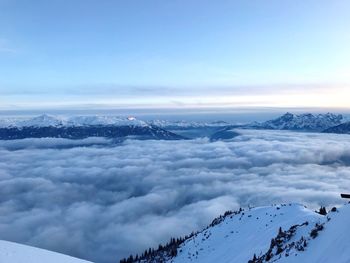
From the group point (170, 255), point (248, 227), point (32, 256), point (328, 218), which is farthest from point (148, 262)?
point (32, 256)

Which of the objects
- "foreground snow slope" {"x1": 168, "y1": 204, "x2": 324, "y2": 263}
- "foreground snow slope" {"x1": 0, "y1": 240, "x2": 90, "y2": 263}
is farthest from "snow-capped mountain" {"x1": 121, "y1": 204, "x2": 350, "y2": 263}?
"foreground snow slope" {"x1": 0, "y1": 240, "x2": 90, "y2": 263}

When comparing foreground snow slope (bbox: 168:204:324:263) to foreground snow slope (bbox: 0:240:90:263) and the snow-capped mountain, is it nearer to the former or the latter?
the snow-capped mountain

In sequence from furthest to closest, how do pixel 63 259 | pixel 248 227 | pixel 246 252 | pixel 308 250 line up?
1. pixel 248 227
2. pixel 246 252
3. pixel 308 250
4. pixel 63 259

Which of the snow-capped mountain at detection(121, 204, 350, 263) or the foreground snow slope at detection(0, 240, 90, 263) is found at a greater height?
the foreground snow slope at detection(0, 240, 90, 263)

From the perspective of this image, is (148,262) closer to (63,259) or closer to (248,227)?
(248,227)

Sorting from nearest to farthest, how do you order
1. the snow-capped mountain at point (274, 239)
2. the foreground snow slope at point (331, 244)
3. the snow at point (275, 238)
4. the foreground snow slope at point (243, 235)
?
the foreground snow slope at point (331, 244), the snow at point (275, 238), the snow-capped mountain at point (274, 239), the foreground snow slope at point (243, 235)

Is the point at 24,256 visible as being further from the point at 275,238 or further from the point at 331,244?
the point at 275,238

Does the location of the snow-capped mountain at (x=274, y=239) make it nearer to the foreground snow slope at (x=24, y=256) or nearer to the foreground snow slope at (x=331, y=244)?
the foreground snow slope at (x=331, y=244)

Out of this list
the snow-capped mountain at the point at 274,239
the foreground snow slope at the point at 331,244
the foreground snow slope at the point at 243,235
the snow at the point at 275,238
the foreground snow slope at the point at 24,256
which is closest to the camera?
the foreground snow slope at the point at 24,256

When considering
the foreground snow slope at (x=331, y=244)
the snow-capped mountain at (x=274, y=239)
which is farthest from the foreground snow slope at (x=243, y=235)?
the foreground snow slope at (x=331, y=244)
